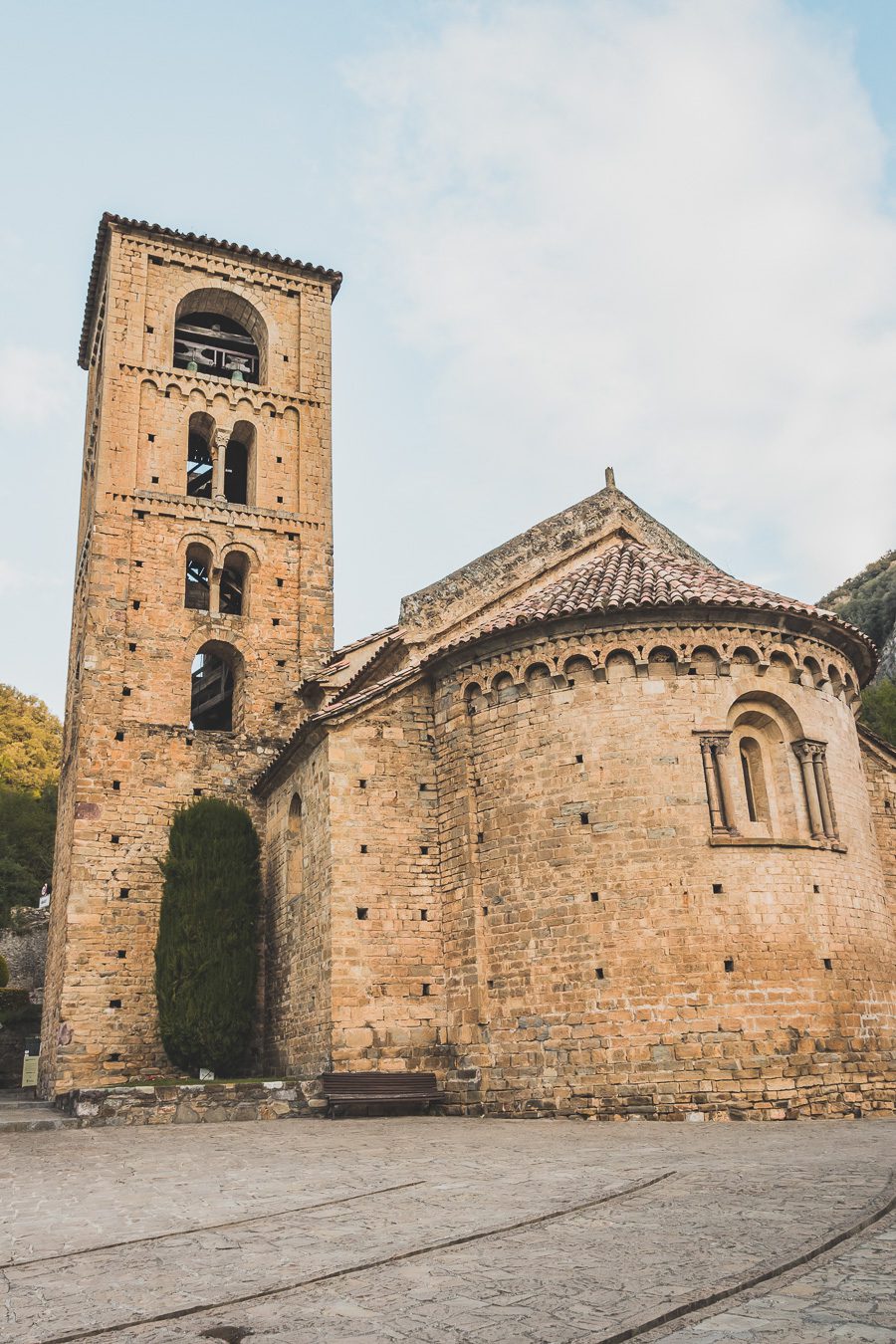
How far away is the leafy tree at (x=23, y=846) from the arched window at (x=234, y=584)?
2061 centimetres

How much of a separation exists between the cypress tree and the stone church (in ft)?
1.97

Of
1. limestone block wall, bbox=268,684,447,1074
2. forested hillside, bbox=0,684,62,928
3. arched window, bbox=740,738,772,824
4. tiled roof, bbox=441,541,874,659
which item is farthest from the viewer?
forested hillside, bbox=0,684,62,928

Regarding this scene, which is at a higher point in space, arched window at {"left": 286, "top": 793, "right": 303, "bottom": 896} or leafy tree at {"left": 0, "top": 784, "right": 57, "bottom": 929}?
leafy tree at {"left": 0, "top": 784, "right": 57, "bottom": 929}

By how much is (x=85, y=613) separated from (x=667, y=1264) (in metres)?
17.6

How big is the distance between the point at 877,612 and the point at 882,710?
→ 61.7 feet

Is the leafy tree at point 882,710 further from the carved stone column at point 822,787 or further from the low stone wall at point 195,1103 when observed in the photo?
the low stone wall at point 195,1103

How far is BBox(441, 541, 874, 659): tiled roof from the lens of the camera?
538 inches

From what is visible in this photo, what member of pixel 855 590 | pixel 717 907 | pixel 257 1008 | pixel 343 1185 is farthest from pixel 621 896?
pixel 855 590

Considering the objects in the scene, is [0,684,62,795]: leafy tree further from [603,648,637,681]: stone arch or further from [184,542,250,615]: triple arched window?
[603,648,637,681]: stone arch

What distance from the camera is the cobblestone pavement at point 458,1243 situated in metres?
4.09

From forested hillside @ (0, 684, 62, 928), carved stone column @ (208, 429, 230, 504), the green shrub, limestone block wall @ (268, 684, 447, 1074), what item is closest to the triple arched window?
carved stone column @ (208, 429, 230, 504)

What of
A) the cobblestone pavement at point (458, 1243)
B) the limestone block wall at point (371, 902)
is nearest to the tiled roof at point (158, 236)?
the limestone block wall at point (371, 902)

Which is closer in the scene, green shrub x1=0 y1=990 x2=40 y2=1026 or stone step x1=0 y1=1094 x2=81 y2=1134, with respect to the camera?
stone step x1=0 y1=1094 x2=81 y2=1134

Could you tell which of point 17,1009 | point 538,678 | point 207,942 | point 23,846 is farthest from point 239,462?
point 23,846
